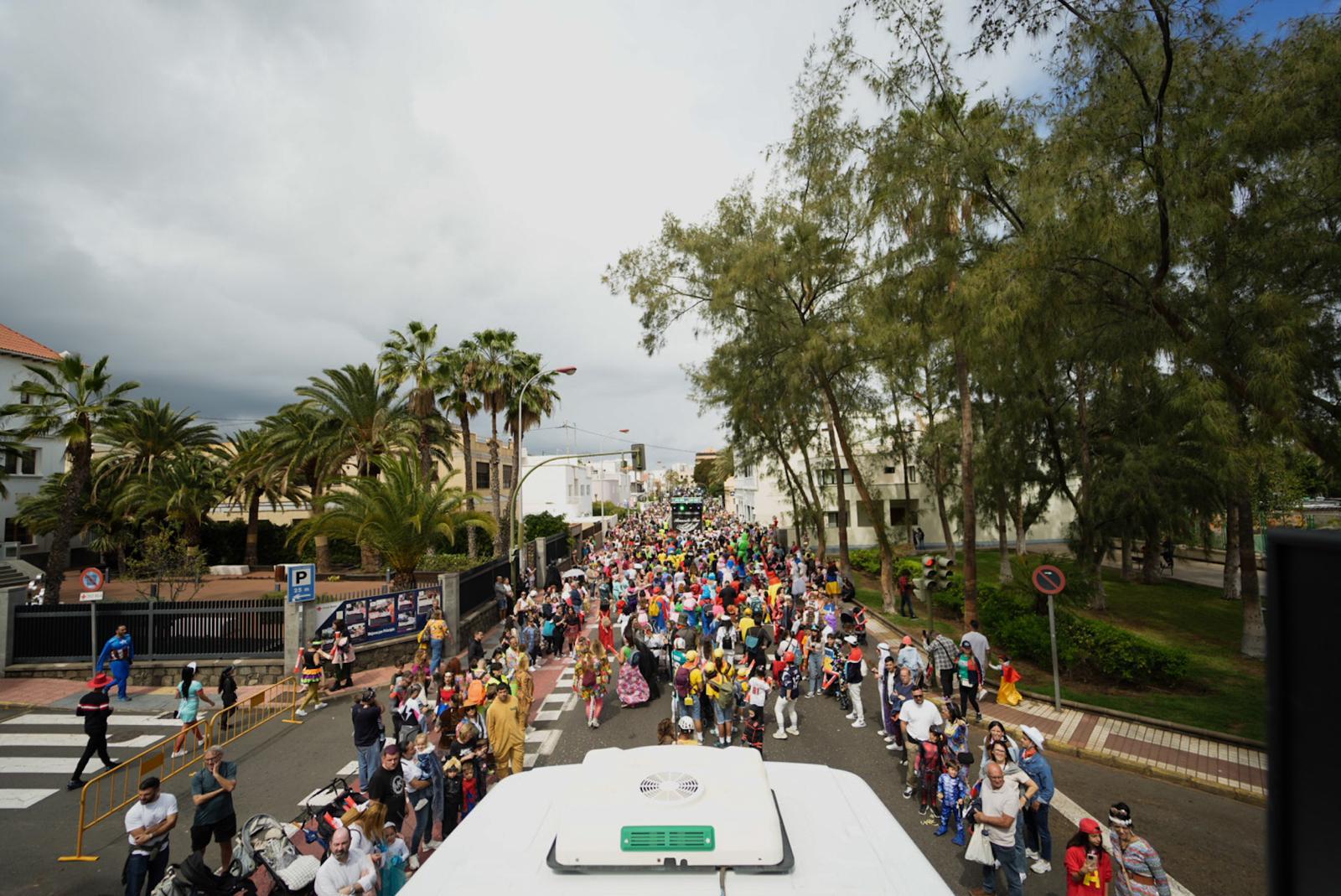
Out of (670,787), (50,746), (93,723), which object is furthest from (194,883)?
(50,746)

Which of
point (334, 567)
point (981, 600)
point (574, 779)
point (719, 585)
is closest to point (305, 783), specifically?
point (574, 779)

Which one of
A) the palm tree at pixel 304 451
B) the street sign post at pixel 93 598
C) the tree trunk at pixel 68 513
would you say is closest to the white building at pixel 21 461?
the palm tree at pixel 304 451

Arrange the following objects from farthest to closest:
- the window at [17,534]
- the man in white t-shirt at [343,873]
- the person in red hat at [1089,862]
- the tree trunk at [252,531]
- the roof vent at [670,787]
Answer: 1. the tree trunk at [252,531]
2. the window at [17,534]
3. the person in red hat at [1089,862]
4. the man in white t-shirt at [343,873]
5. the roof vent at [670,787]

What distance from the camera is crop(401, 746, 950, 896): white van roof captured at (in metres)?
2.75

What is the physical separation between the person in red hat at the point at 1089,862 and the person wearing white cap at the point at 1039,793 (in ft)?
3.44

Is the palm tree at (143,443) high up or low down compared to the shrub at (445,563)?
up

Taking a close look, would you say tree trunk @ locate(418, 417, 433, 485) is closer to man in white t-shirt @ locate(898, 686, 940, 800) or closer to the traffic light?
the traffic light

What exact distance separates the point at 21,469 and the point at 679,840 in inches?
1823

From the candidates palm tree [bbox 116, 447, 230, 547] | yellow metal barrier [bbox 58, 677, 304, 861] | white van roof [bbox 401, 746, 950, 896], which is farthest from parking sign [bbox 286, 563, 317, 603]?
palm tree [bbox 116, 447, 230, 547]

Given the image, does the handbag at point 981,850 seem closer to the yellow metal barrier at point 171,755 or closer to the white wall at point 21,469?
the yellow metal barrier at point 171,755

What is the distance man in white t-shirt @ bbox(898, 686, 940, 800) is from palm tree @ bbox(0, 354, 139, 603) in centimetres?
2480

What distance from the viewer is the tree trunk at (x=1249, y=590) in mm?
15828

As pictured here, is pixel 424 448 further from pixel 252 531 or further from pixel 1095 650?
pixel 1095 650

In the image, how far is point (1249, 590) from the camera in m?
16.4
